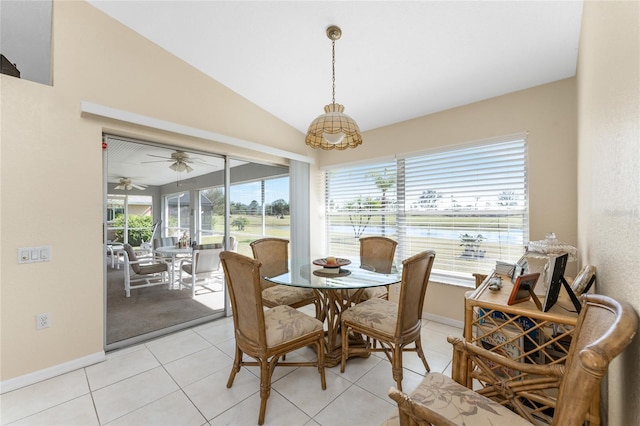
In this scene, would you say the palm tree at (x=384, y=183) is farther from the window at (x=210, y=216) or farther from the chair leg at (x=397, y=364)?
the window at (x=210, y=216)

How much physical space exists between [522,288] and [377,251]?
1.89m

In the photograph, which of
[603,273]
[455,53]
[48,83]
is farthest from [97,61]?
[603,273]

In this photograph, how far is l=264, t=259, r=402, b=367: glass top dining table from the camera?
2.04 metres

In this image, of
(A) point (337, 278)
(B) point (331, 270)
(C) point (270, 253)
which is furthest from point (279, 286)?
(A) point (337, 278)

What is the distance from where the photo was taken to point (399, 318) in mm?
1902

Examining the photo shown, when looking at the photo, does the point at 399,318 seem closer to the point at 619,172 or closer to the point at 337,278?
the point at 337,278

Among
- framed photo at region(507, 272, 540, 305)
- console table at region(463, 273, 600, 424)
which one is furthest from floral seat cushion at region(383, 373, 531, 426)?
framed photo at region(507, 272, 540, 305)

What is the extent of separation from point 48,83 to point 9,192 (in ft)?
3.11

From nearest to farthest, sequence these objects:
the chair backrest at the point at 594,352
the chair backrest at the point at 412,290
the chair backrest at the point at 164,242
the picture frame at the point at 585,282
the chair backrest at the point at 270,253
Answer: the chair backrest at the point at 594,352, the picture frame at the point at 585,282, the chair backrest at the point at 412,290, the chair backrest at the point at 270,253, the chair backrest at the point at 164,242

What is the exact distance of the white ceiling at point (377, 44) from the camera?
1.95 meters

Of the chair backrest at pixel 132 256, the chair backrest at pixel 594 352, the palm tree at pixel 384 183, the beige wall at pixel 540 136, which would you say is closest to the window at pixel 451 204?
the palm tree at pixel 384 183

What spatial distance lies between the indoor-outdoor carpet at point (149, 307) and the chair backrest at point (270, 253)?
0.97 meters

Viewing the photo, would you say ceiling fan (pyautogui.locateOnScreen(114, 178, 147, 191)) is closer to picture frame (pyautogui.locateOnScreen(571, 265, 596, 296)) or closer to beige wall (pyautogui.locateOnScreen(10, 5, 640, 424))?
beige wall (pyautogui.locateOnScreen(10, 5, 640, 424))

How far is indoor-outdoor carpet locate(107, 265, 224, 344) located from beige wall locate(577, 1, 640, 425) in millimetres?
3457
